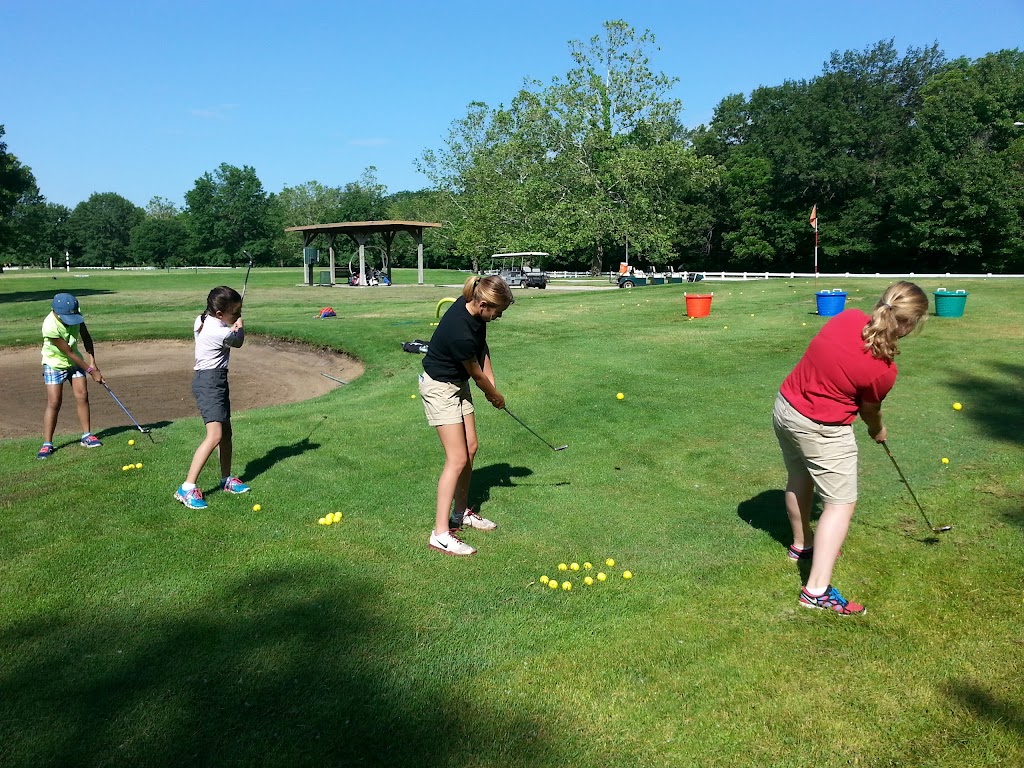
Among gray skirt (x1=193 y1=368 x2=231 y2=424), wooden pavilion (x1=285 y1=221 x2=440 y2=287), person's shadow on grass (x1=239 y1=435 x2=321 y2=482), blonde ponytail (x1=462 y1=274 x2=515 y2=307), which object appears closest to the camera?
blonde ponytail (x1=462 y1=274 x2=515 y2=307)

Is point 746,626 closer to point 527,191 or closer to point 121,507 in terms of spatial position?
point 121,507

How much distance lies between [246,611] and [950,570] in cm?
435

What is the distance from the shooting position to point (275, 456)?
7504mm

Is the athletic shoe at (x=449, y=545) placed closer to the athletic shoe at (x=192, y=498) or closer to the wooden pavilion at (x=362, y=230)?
the athletic shoe at (x=192, y=498)

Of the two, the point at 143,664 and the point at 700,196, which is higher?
the point at 700,196

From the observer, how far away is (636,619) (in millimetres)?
4121

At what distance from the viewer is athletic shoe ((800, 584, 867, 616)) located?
414 centimetres

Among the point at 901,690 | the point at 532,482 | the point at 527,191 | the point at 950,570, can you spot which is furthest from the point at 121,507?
the point at 527,191

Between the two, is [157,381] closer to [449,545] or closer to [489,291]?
[449,545]

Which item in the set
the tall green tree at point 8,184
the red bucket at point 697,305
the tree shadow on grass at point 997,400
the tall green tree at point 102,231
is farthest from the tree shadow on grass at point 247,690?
the tall green tree at point 102,231

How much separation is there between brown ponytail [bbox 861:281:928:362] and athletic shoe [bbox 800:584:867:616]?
1.36 metres

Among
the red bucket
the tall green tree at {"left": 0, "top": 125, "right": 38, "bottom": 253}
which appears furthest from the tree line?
the red bucket

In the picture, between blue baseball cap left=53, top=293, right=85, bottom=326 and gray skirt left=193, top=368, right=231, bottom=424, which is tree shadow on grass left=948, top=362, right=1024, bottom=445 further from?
blue baseball cap left=53, top=293, right=85, bottom=326

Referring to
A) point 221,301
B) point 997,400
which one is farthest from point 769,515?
point 997,400
